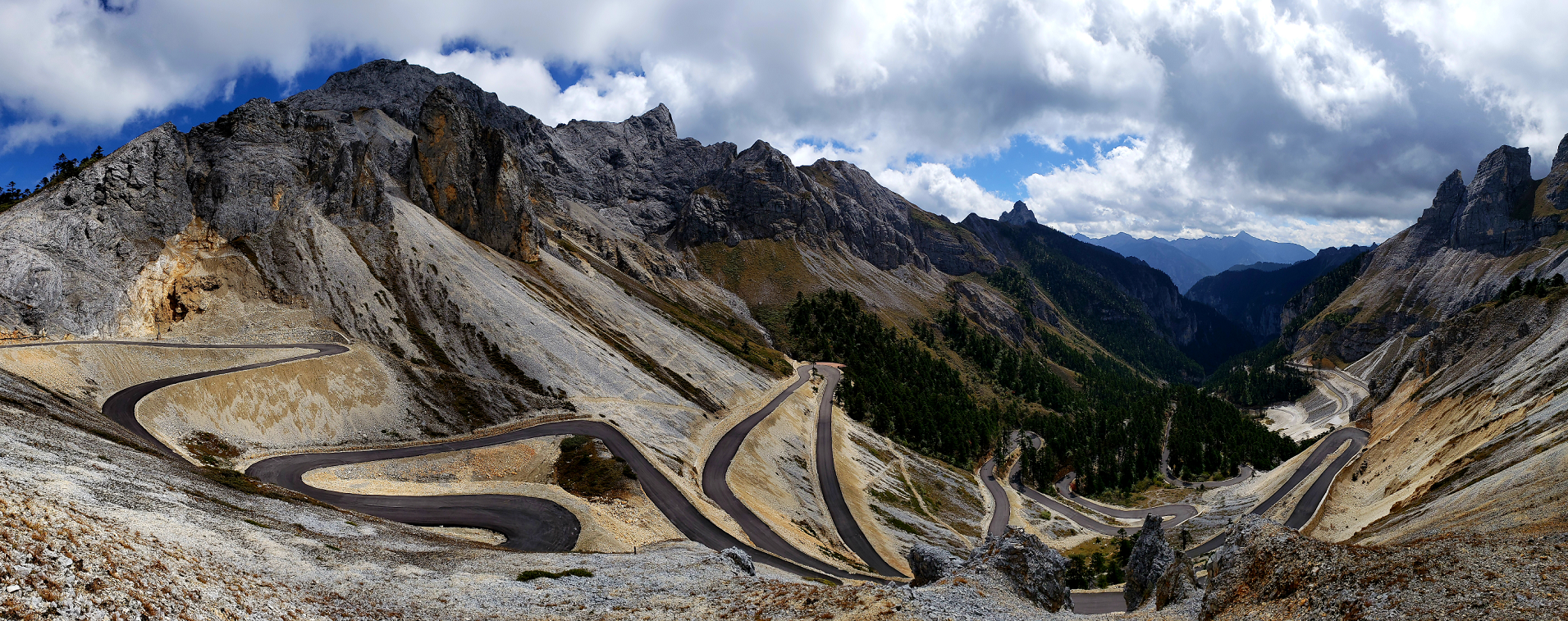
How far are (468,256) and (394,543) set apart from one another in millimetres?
72336

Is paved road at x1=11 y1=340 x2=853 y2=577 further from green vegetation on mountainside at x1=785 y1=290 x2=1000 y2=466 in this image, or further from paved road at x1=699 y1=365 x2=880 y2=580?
green vegetation on mountainside at x1=785 y1=290 x2=1000 y2=466

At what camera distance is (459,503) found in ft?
145

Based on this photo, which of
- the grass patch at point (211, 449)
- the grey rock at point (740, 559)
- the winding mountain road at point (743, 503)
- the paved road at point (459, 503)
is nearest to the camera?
the grey rock at point (740, 559)

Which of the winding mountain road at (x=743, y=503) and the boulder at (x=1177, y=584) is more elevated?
the boulder at (x=1177, y=584)

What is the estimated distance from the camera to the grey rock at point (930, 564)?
30.7m

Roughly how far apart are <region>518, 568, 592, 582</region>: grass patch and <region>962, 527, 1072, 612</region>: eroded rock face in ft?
57.1

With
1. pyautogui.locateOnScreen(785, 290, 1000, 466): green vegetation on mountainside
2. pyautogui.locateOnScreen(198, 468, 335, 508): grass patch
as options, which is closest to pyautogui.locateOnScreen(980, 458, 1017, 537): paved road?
pyautogui.locateOnScreen(785, 290, 1000, 466): green vegetation on mountainside

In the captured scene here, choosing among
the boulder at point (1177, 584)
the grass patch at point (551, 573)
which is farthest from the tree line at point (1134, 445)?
the grass patch at point (551, 573)

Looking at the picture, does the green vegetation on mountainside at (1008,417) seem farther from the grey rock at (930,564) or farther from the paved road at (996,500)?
the grey rock at (930,564)

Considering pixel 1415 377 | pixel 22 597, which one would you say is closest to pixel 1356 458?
pixel 1415 377

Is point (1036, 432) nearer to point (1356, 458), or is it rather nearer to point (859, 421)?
point (859, 421)

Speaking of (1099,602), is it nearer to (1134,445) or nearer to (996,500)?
(996,500)

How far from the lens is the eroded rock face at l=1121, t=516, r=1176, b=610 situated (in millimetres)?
36094

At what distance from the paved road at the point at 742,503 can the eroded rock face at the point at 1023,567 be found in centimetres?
1891
